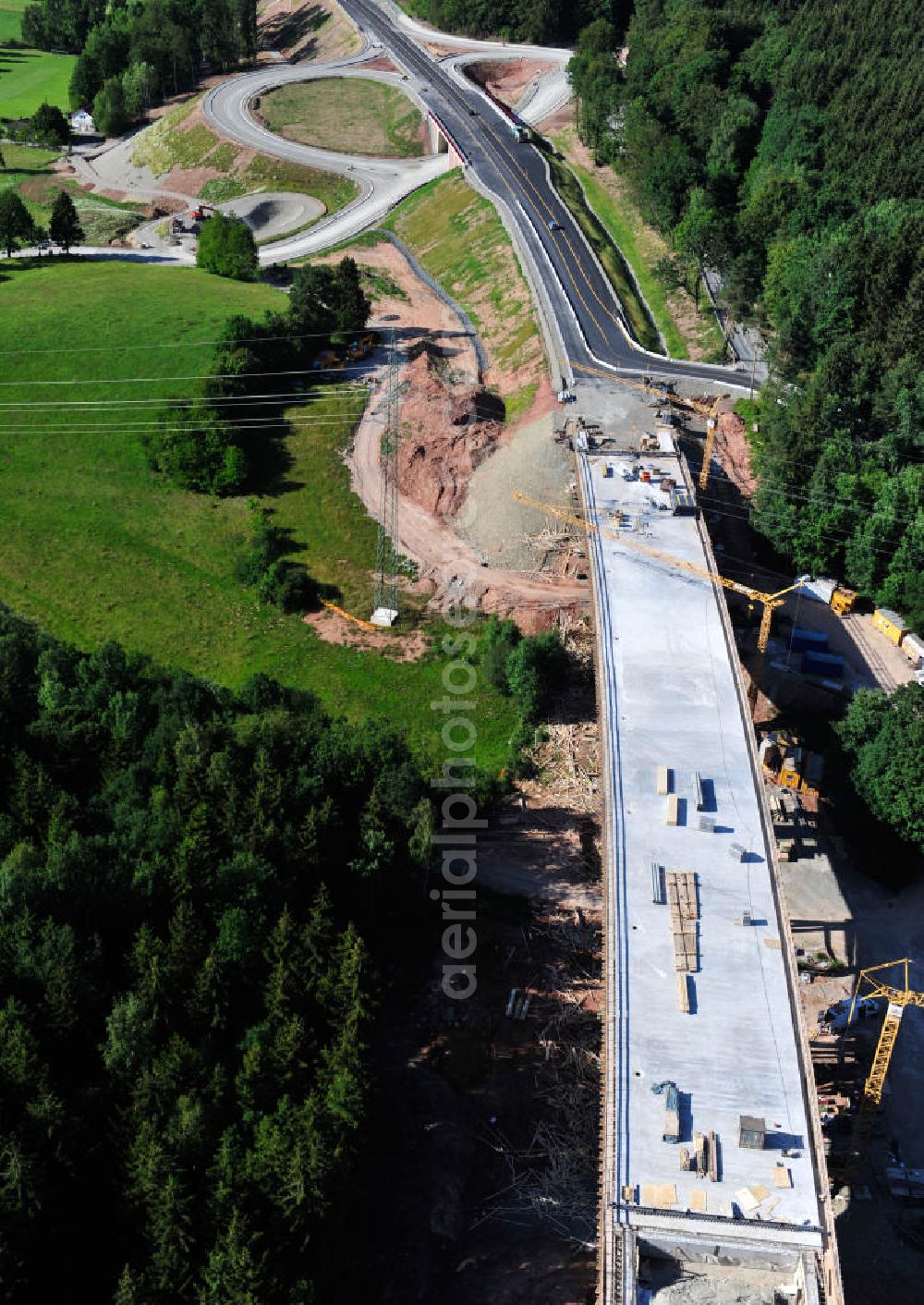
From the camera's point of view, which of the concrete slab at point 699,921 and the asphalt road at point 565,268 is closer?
the concrete slab at point 699,921

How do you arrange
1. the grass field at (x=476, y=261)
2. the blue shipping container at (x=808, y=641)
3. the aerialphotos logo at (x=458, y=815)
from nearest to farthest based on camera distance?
the aerialphotos logo at (x=458, y=815) → the blue shipping container at (x=808, y=641) → the grass field at (x=476, y=261)

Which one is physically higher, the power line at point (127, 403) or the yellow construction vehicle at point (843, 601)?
the yellow construction vehicle at point (843, 601)

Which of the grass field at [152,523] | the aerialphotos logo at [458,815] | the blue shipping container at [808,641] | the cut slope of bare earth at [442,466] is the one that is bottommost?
the grass field at [152,523]

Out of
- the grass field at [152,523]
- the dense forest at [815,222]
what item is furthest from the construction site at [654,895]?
the dense forest at [815,222]

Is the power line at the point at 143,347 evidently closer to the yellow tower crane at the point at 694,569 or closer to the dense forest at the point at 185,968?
the yellow tower crane at the point at 694,569

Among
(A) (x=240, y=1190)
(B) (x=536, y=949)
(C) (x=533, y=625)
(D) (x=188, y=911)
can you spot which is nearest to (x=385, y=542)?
(C) (x=533, y=625)

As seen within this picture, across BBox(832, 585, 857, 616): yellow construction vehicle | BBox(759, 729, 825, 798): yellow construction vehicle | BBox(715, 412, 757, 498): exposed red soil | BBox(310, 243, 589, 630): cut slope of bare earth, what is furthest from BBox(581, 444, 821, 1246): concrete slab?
BBox(715, 412, 757, 498): exposed red soil
